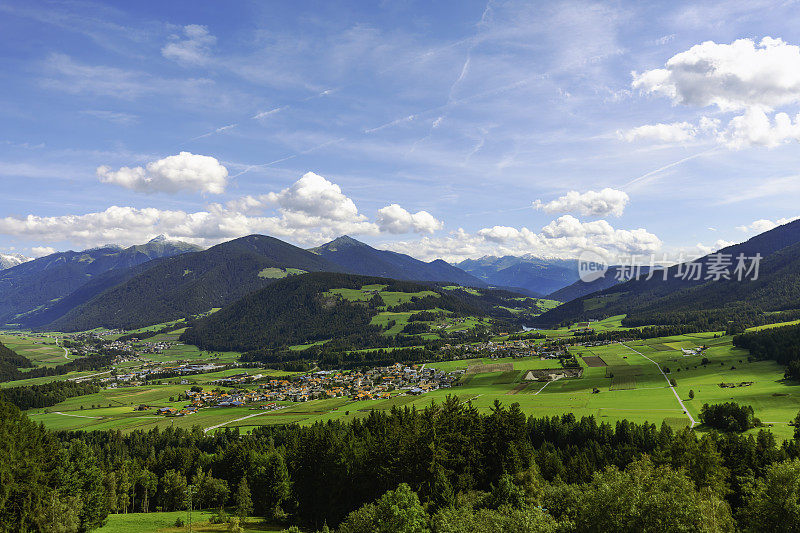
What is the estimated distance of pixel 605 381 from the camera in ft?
486

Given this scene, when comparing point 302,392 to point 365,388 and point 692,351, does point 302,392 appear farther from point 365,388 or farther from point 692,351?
point 692,351

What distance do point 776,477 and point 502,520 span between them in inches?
950

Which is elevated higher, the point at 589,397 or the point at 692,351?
the point at 692,351

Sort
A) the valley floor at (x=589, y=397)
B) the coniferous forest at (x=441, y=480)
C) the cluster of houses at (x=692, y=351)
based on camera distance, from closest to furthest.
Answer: the coniferous forest at (x=441, y=480) → the valley floor at (x=589, y=397) → the cluster of houses at (x=692, y=351)

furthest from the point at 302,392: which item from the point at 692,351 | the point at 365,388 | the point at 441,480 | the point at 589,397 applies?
the point at 692,351

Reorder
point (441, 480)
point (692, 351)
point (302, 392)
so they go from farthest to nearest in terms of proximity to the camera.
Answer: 1. point (302, 392)
2. point (692, 351)
3. point (441, 480)

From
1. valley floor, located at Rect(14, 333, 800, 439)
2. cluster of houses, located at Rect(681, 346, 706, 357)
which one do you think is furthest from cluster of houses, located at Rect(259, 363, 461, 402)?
cluster of houses, located at Rect(681, 346, 706, 357)

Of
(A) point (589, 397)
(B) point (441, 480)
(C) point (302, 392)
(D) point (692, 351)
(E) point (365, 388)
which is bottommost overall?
(E) point (365, 388)

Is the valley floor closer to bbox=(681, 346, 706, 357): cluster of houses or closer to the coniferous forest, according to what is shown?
bbox=(681, 346, 706, 357): cluster of houses

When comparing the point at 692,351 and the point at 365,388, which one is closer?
the point at 692,351

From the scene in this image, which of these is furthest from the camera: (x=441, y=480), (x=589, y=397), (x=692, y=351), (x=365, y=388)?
(x=365, y=388)

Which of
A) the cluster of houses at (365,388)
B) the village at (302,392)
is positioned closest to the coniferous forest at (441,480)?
the village at (302,392)

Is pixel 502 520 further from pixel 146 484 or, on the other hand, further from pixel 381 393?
pixel 381 393

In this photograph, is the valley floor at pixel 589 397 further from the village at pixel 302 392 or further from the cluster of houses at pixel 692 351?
the village at pixel 302 392
